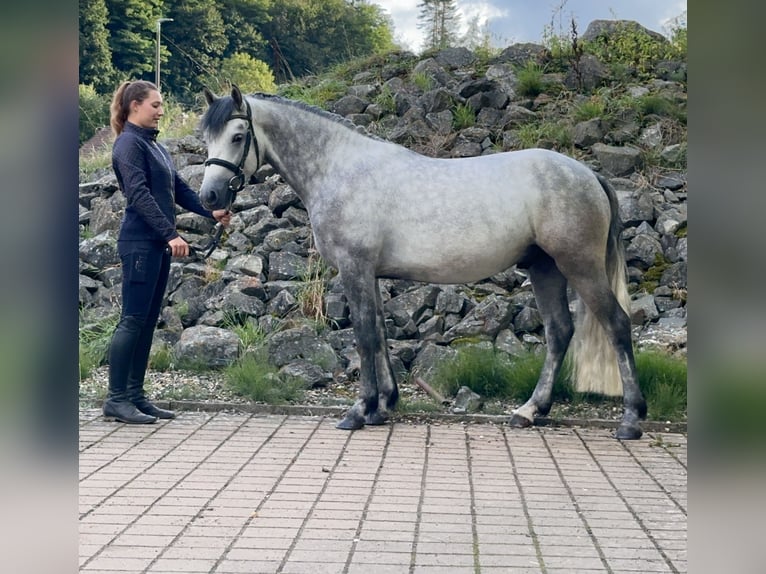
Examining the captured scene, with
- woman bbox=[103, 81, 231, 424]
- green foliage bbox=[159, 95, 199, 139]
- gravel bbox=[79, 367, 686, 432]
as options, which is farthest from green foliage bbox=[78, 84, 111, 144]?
woman bbox=[103, 81, 231, 424]

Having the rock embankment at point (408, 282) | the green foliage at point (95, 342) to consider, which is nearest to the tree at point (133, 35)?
the rock embankment at point (408, 282)

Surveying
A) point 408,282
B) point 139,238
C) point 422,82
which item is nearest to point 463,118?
point 422,82

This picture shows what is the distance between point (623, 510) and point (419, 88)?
6625 mm

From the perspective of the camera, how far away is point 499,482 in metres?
4.20

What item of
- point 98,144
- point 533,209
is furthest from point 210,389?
point 98,144

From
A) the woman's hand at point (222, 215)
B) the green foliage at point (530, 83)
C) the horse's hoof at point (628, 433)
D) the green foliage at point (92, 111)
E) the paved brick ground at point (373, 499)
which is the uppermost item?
the green foliage at point (92, 111)

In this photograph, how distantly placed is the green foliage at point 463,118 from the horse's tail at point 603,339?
11.4 ft

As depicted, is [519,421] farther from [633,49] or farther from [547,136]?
[633,49]

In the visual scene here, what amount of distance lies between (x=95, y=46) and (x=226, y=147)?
8.72 metres

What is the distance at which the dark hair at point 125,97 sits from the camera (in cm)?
538

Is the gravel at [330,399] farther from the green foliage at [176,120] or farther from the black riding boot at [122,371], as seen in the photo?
the green foliage at [176,120]

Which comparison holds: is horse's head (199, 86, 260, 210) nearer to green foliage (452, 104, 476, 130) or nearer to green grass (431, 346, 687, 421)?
green grass (431, 346, 687, 421)
